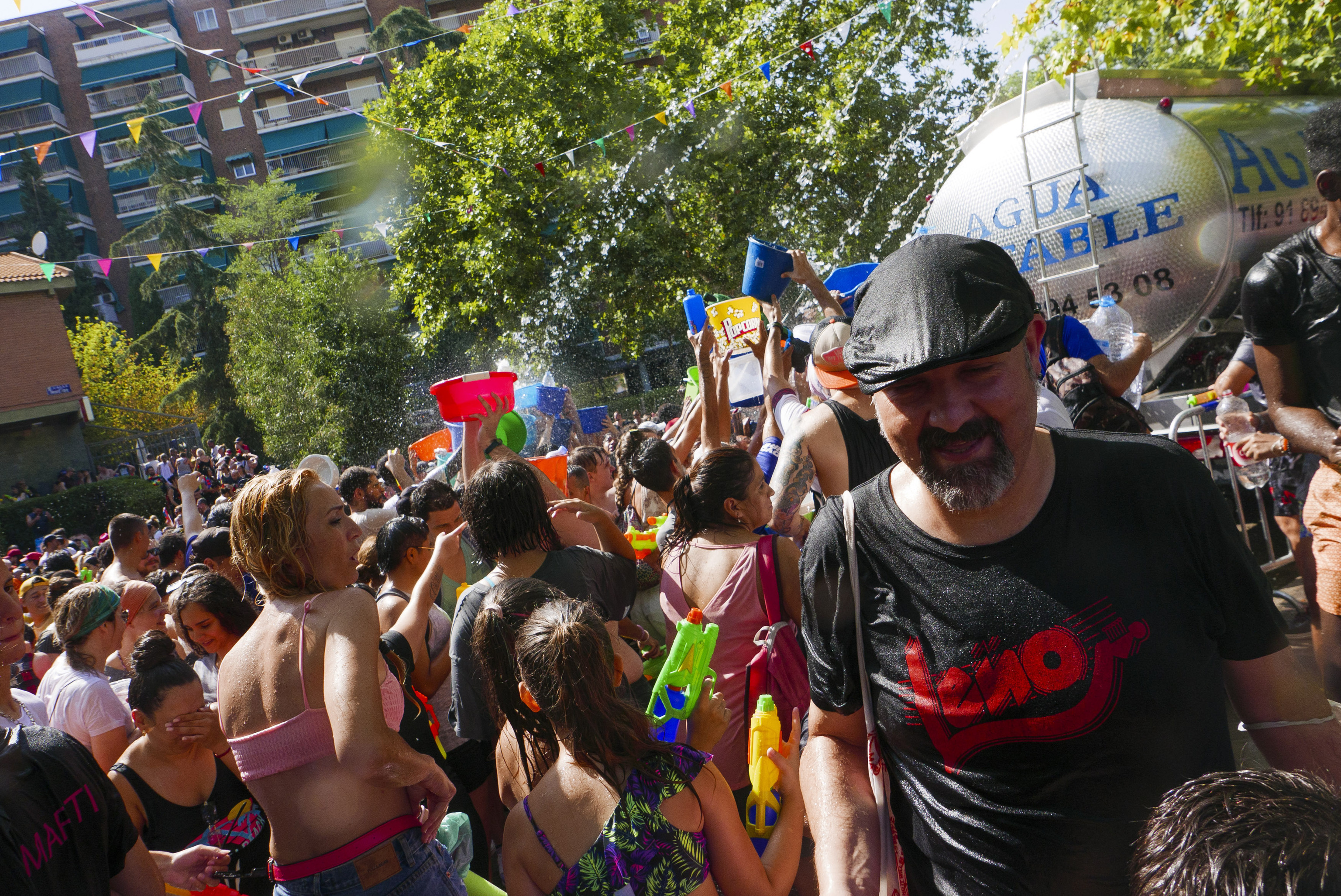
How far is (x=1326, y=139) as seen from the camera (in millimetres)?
2494

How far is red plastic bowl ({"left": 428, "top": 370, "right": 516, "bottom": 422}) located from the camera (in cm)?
479

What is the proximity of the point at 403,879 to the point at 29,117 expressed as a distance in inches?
→ 2322

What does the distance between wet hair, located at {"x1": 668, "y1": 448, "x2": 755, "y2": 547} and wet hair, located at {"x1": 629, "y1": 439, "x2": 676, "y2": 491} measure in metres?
1.04

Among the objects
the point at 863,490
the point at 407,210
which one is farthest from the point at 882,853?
the point at 407,210

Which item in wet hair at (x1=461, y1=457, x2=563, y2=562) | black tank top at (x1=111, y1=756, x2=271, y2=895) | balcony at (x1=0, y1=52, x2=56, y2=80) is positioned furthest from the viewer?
balcony at (x1=0, y1=52, x2=56, y2=80)

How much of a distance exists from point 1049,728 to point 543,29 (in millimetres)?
20288

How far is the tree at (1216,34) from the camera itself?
6.26 metres

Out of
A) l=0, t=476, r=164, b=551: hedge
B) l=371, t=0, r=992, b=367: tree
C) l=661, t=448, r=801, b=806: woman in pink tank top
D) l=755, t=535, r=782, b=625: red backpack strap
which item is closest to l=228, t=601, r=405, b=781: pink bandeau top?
l=661, t=448, r=801, b=806: woman in pink tank top

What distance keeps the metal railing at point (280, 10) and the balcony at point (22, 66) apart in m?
10.7

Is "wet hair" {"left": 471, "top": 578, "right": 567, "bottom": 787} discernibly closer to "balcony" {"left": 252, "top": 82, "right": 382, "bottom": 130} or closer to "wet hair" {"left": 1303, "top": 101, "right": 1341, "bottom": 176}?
"wet hair" {"left": 1303, "top": 101, "right": 1341, "bottom": 176}

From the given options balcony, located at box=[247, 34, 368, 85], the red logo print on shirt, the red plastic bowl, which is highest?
balcony, located at box=[247, 34, 368, 85]

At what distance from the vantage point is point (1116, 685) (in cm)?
132

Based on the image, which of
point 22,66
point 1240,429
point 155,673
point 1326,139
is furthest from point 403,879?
point 22,66

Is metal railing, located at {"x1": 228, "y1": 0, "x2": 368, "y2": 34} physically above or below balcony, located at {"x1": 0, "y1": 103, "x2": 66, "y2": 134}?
above
